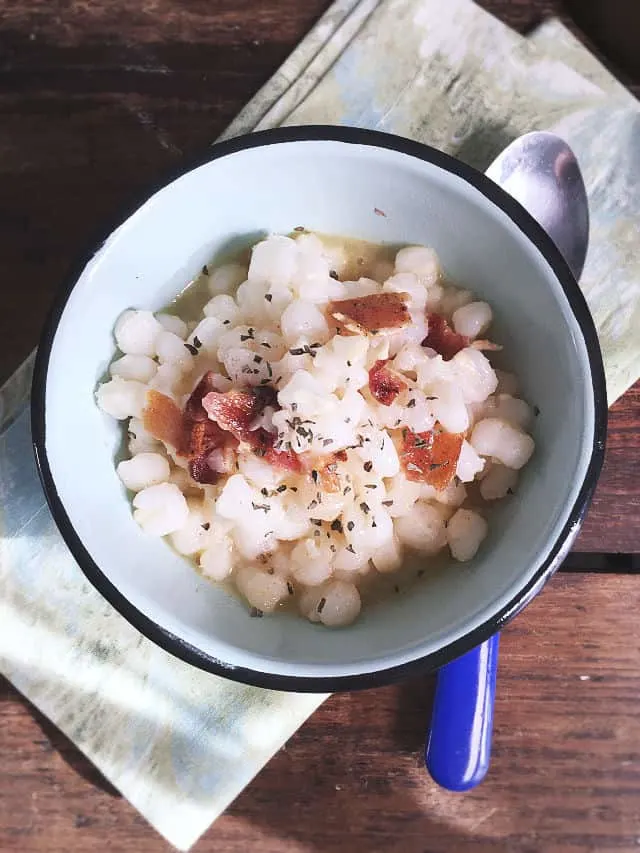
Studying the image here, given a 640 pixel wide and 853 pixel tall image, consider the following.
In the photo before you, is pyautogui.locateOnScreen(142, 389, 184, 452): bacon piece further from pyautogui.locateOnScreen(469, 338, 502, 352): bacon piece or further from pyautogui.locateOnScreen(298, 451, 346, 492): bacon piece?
pyautogui.locateOnScreen(469, 338, 502, 352): bacon piece

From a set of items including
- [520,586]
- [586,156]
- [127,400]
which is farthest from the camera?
[586,156]

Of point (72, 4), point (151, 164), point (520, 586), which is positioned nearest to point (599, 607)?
point (520, 586)

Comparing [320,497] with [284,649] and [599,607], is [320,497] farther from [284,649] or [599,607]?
[599,607]

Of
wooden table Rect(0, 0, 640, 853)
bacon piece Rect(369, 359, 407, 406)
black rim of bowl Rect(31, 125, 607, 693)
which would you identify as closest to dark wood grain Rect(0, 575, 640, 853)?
wooden table Rect(0, 0, 640, 853)

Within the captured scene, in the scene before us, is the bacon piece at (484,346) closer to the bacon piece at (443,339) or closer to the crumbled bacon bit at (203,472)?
the bacon piece at (443,339)

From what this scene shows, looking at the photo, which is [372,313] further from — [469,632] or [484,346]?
[469,632]

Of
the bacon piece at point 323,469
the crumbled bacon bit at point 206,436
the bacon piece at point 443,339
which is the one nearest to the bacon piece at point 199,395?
the crumbled bacon bit at point 206,436
